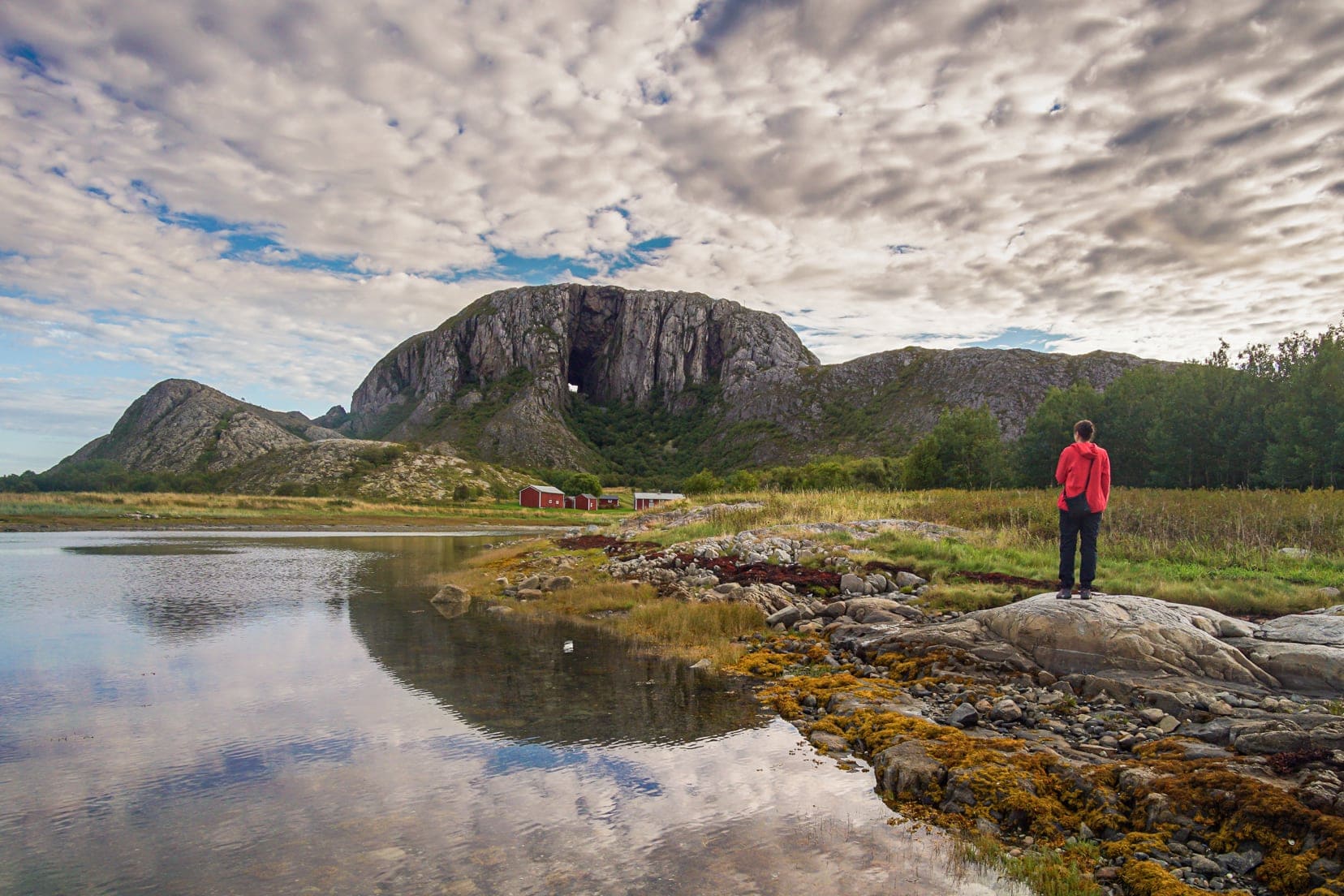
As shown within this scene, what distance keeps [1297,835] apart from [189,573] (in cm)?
3134

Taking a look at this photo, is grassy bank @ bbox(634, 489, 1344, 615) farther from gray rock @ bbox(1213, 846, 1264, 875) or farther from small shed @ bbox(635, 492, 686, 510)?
small shed @ bbox(635, 492, 686, 510)

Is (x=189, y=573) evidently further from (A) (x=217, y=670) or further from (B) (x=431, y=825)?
(B) (x=431, y=825)

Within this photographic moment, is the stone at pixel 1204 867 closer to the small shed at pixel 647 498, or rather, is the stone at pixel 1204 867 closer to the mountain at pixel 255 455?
the small shed at pixel 647 498

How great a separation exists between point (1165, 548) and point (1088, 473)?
804 centimetres

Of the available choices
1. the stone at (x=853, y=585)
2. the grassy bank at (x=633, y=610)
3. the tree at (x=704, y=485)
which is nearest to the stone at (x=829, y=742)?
the grassy bank at (x=633, y=610)

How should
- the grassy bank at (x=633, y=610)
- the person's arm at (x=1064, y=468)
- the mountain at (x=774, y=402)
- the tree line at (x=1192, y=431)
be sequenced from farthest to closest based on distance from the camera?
the mountain at (x=774, y=402) → the tree line at (x=1192, y=431) → the grassy bank at (x=633, y=610) → the person's arm at (x=1064, y=468)

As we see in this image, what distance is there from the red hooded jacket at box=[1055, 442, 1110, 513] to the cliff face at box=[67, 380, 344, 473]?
161 meters

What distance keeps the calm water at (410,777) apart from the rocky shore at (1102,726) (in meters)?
0.85

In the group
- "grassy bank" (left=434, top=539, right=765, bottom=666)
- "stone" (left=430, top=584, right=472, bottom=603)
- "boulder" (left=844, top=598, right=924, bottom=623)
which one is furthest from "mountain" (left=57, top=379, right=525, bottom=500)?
"boulder" (left=844, top=598, right=924, bottom=623)

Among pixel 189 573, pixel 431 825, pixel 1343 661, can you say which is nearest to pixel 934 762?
pixel 431 825

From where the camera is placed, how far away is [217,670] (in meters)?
11.9

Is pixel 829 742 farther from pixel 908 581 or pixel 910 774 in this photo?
pixel 908 581

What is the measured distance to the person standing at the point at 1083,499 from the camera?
432 inches

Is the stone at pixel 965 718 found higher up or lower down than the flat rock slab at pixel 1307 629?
lower down
